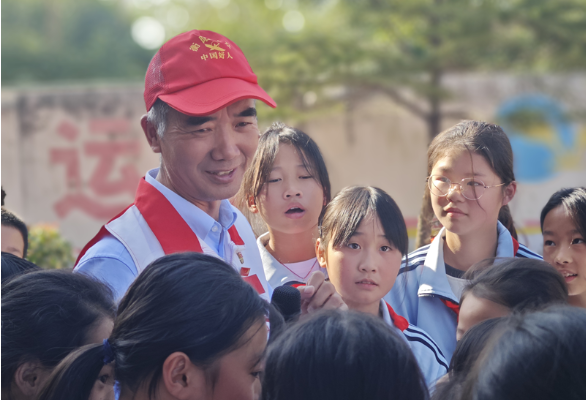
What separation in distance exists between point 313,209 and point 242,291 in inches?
39.9

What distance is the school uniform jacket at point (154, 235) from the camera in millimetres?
1610

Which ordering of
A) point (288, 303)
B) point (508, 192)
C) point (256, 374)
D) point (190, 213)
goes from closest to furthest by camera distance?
point (256, 374) → point (288, 303) → point (190, 213) → point (508, 192)

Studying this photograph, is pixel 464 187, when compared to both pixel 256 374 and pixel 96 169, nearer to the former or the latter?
pixel 256 374

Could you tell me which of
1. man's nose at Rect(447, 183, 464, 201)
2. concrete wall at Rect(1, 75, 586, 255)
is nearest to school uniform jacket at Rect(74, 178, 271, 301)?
man's nose at Rect(447, 183, 464, 201)

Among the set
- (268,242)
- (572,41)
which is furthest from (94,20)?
(268,242)

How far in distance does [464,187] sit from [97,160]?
713 centimetres

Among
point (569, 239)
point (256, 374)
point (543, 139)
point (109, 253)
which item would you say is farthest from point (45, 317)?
point (543, 139)

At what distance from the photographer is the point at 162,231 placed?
5.47ft

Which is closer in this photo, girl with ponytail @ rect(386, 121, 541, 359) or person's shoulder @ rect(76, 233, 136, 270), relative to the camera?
person's shoulder @ rect(76, 233, 136, 270)

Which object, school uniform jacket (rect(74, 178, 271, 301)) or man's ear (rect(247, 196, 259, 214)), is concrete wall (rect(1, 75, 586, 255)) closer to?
man's ear (rect(247, 196, 259, 214))

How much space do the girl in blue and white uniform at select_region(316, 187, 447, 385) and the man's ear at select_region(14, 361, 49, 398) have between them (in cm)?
95

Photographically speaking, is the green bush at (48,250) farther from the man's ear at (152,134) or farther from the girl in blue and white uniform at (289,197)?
the man's ear at (152,134)

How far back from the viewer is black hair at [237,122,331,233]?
2.28 m

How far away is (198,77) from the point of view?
1.74 meters
